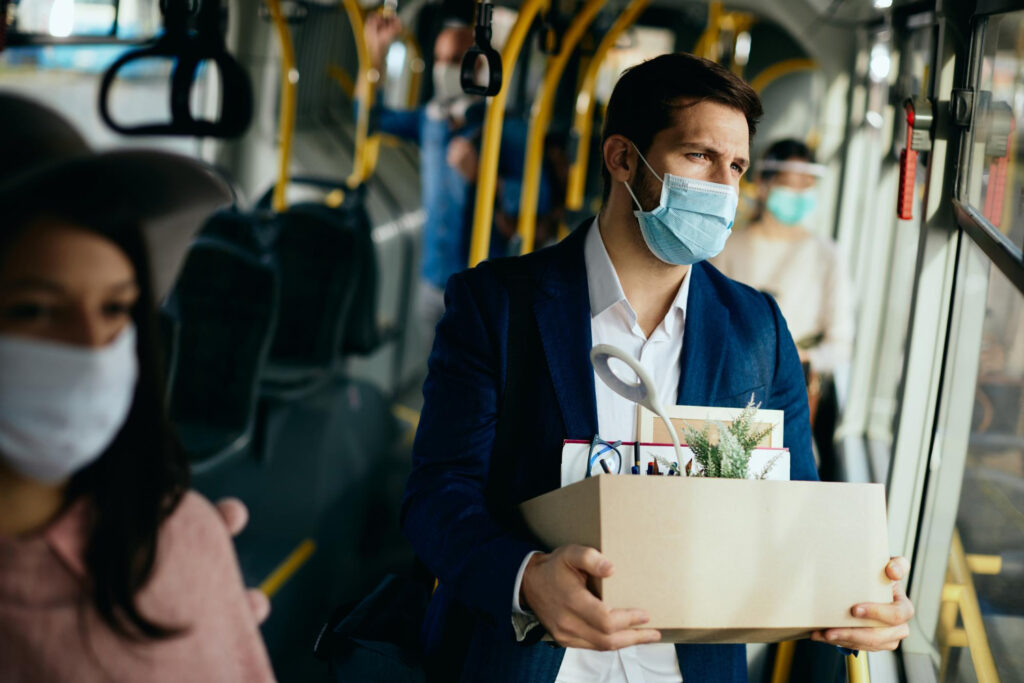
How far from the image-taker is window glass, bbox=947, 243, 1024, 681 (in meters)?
4.38

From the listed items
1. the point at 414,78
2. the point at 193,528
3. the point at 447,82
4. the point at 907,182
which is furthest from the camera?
the point at 414,78

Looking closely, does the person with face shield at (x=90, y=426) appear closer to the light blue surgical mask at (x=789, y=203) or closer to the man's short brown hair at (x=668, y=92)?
the man's short brown hair at (x=668, y=92)

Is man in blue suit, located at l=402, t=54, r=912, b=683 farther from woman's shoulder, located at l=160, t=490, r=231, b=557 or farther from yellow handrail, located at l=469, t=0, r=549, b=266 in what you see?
yellow handrail, located at l=469, t=0, r=549, b=266

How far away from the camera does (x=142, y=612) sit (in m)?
0.92

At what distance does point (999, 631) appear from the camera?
16.5 feet

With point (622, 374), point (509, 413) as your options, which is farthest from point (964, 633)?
point (509, 413)

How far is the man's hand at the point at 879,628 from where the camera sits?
4.49 feet

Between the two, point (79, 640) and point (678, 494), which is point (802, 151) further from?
point (79, 640)

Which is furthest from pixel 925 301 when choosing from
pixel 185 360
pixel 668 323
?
pixel 185 360

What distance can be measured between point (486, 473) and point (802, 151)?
10.6 feet

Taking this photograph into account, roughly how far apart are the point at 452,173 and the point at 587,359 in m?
4.06

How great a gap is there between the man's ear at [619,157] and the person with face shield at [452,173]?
142 inches

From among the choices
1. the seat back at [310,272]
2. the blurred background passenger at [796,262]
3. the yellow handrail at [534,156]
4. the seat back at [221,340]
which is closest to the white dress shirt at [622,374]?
the seat back at [221,340]

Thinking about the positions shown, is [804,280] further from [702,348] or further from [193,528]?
[193,528]
